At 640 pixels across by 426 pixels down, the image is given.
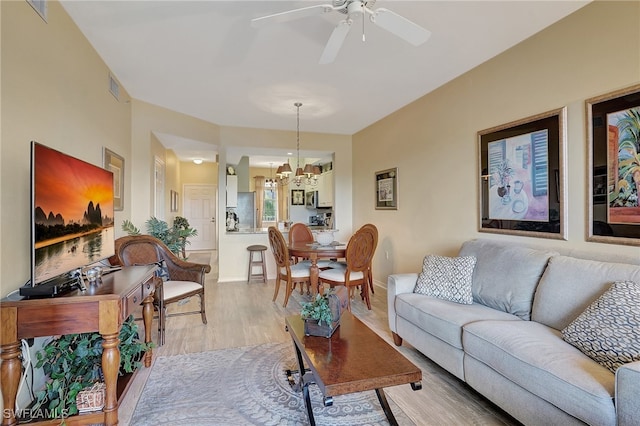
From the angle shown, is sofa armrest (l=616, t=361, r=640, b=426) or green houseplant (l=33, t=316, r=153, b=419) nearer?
sofa armrest (l=616, t=361, r=640, b=426)

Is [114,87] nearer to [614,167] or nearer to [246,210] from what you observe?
[614,167]

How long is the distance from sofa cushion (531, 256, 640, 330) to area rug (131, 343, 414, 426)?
1.11m

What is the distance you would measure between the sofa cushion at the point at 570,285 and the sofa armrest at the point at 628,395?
2.35 ft

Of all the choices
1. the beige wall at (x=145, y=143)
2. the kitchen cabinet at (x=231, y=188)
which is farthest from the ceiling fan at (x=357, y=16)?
the kitchen cabinet at (x=231, y=188)

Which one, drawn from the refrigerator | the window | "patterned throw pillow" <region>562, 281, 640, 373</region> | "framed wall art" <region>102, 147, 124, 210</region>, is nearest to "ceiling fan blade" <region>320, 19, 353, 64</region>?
"patterned throw pillow" <region>562, 281, 640, 373</region>

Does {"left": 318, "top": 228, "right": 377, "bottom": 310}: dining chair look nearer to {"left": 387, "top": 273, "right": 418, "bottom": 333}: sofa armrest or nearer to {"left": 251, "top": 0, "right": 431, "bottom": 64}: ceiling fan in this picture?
{"left": 387, "top": 273, "right": 418, "bottom": 333}: sofa armrest

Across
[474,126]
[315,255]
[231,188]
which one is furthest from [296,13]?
[231,188]

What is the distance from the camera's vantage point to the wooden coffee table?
1398 millimetres

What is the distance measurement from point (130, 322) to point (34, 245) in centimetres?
103

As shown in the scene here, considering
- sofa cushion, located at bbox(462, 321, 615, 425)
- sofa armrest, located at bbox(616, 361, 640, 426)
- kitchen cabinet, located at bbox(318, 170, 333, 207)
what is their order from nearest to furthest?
sofa armrest, located at bbox(616, 361, 640, 426) → sofa cushion, located at bbox(462, 321, 615, 425) → kitchen cabinet, located at bbox(318, 170, 333, 207)

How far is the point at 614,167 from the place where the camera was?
79.9 inches

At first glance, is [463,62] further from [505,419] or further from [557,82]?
[505,419]

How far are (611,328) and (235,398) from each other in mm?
2130

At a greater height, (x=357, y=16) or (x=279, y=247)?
(x=357, y=16)
